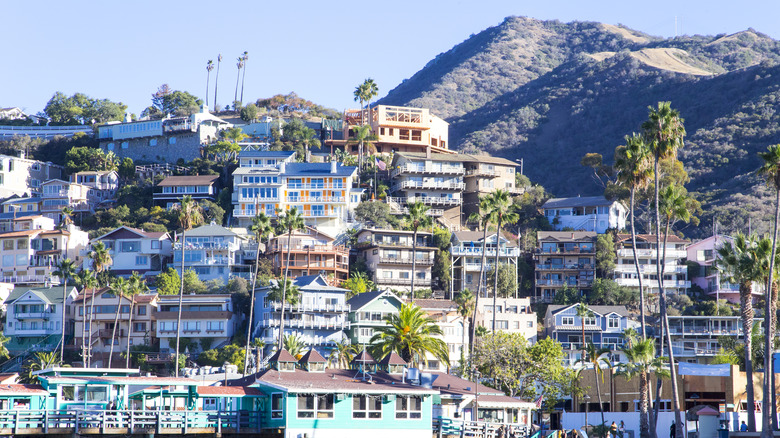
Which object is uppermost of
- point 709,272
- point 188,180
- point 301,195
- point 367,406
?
point 188,180

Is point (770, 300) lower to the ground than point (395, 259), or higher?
lower

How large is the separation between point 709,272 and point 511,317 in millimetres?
30858

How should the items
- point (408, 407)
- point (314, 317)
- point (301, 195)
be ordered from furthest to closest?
point (301, 195) → point (314, 317) → point (408, 407)

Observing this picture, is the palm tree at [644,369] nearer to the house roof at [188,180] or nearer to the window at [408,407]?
the window at [408,407]

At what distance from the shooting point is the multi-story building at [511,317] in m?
113

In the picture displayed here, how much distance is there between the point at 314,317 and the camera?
109438mm

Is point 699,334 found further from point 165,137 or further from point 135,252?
point 165,137

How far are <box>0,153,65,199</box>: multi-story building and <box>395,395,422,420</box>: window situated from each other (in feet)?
361

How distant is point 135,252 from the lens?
125250mm

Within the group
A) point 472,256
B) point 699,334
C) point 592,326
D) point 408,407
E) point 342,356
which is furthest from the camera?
point 472,256

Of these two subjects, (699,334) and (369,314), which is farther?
(699,334)

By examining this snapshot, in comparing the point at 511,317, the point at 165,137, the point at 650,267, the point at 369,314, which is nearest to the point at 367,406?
the point at 369,314

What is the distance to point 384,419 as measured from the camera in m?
56.3

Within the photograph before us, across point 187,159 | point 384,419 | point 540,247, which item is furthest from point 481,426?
Result: point 187,159
